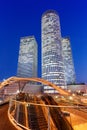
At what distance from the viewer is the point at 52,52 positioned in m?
90.9

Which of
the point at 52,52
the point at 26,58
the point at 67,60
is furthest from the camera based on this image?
the point at 67,60

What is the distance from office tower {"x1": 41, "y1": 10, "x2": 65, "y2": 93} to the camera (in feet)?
283

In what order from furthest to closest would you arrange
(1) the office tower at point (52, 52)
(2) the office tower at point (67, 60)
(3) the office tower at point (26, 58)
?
(2) the office tower at point (67, 60) → (3) the office tower at point (26, 58) → (1) the office tower at point (52, 52)

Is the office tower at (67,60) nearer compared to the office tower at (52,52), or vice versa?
the office tower at (52,52)

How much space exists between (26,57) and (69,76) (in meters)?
38.6

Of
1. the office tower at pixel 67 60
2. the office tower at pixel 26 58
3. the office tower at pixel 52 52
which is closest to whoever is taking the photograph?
the office tower at pixel 52 52

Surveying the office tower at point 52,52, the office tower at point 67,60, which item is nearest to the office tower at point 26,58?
the office tower at point 52,52

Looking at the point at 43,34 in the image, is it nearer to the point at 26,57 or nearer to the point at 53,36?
the point at 53,36

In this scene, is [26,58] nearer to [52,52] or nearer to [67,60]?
[67,60]

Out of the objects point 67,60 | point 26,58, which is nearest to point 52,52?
point 67,60

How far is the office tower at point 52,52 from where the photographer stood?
86.2m

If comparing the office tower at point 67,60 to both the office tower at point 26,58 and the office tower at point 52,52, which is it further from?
the office tower at point 26,58

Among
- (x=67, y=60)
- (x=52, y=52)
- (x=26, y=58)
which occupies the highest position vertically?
(x=26, y=58)

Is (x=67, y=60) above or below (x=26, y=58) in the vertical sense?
below
